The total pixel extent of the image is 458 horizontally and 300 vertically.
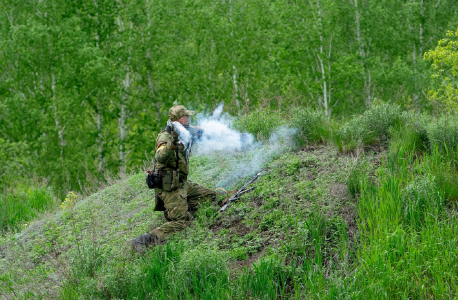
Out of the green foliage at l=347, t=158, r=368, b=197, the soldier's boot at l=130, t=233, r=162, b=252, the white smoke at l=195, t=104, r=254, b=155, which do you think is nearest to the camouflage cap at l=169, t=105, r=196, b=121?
the white smoke at l=195, t=104, r=254, b=155

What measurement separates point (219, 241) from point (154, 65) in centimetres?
1941

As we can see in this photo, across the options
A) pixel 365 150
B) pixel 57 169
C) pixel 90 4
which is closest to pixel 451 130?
pixel 365 150

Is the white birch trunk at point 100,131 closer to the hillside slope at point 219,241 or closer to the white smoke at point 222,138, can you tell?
the white smoke at point 222,138

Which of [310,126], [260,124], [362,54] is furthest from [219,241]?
[362,54]

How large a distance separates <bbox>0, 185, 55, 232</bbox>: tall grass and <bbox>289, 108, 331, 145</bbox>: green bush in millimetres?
6154

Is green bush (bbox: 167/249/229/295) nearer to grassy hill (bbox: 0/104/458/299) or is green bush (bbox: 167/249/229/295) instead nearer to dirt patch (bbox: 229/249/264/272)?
grassy hill (bbox: 0/104/458/299)

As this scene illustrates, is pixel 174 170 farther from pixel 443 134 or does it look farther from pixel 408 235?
pixel 443 134

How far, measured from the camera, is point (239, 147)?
10742 millimetres

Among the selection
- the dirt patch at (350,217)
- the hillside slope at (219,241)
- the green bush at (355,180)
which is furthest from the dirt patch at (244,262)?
the green bush at (355,180)

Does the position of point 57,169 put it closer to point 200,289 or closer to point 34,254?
point 34,254

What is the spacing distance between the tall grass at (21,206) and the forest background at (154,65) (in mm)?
9255

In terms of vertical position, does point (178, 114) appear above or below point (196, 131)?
above

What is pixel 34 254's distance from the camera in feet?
28.8

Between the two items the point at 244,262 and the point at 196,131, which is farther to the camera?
the point at 196,131
